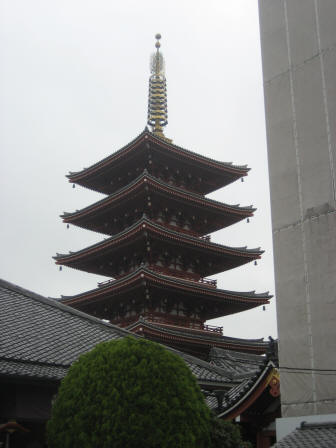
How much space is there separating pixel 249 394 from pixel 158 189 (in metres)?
20.4

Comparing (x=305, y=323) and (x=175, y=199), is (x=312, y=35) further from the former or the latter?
(x=175, y=199)

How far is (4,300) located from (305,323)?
9.26 metres

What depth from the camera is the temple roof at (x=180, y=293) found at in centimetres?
3409

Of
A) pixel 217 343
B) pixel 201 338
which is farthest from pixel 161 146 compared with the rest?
pixel 217 343

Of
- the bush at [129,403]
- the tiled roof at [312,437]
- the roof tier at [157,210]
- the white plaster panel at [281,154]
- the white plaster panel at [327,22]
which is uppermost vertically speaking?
the roof tier at [157,210]

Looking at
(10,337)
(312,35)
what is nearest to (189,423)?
(10,337)

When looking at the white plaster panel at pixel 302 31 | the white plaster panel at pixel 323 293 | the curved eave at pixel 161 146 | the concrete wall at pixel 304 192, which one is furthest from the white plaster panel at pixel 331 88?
the curved eave at pixel 161 146

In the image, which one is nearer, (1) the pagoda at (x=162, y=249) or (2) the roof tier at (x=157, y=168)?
(1) the pagoda at (x=162, y=249)

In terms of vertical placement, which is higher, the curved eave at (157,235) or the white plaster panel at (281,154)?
the curved eave at (157,235)

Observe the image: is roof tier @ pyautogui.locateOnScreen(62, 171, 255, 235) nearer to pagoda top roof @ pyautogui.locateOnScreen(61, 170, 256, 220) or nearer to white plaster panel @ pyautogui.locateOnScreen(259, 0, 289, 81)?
pagoda top roof @ pyautogui.locateOnScreen(61, 170, 256, 220)

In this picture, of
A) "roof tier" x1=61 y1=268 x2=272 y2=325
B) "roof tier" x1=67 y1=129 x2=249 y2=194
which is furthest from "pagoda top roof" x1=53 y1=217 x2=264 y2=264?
"roof tier" x1=67 y1=129 x2=249 y2=194

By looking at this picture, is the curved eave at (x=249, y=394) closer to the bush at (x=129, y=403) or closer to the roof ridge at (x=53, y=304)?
the roof ridge at (x=53, y=304)

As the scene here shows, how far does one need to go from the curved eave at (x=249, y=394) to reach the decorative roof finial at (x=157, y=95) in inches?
1214

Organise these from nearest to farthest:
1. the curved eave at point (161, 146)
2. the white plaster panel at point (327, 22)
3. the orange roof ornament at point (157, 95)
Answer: the white plaster panel at point (327, 22) < the curved eave at point (161, 146) < the orange roof ornament at point (157, 95)
